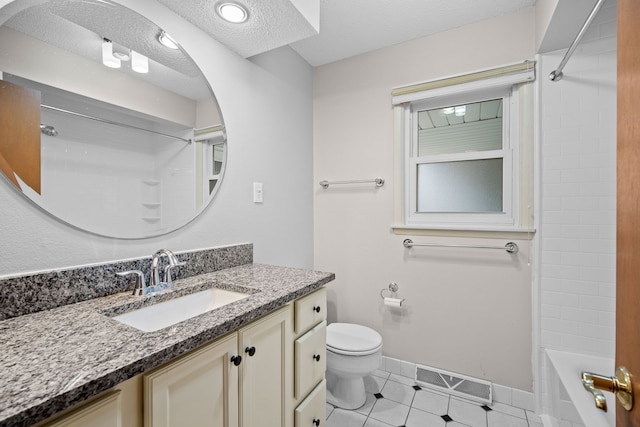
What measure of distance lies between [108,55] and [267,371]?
1358 millimetres

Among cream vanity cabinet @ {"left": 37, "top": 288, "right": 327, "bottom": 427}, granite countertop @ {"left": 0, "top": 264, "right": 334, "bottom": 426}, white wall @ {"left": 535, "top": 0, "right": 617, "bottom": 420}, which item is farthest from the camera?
white wall @ {"left": 535, "top": 0, "right": 617, "bottom": 420}

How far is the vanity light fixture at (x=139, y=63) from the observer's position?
1.20 metres

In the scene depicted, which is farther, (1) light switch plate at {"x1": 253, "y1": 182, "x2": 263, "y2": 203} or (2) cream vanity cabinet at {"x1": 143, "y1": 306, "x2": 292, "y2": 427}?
(1) light switch plate at {"x1": 253, "y1": 182, "x2": 263, "y2": 203}

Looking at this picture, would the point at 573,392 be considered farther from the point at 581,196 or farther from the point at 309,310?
the point at 309,310

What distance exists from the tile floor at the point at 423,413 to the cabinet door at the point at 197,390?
1.09m

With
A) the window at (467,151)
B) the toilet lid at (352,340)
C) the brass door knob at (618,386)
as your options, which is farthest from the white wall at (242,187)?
the brass door knob at (618,386)

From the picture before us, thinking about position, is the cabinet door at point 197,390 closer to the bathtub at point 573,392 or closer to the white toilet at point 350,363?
the white toilet at point 350,363

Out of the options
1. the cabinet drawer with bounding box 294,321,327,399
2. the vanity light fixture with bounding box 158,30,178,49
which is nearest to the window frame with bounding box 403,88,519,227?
the cabinet drawer with bounding box 294,321,327,399

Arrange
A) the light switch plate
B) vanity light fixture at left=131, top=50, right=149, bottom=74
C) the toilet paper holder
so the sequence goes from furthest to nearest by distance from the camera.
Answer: the toilet paper holder → the light switch plate → vanity light fixture at left=131, top=50, right=149, bottom=74

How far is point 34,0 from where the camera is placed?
0.94m

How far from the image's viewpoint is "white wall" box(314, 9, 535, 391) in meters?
1.82

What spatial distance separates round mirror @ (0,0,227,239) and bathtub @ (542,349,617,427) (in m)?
2.00

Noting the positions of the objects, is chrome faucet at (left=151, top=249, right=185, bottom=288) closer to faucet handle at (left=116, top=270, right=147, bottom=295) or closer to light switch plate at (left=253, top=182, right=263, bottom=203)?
faucet handle at (left=116, top=270, right=147, bottom=295)

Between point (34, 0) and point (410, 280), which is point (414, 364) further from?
point (34, 0)
